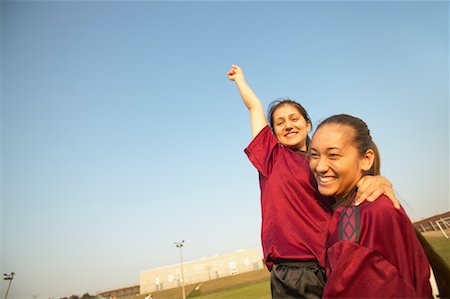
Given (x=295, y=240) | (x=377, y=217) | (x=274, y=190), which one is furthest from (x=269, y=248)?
(x=377, y=217)

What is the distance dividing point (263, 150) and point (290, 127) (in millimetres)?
334

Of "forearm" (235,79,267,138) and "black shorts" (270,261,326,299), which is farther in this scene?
"forearm" (235,79,267,138)

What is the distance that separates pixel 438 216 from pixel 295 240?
148ft

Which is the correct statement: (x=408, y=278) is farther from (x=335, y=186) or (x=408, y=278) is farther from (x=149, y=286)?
(x=149, y=286)

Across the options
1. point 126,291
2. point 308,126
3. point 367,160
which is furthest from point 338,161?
point 126,291

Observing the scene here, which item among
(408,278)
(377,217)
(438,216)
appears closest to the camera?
(408,278)

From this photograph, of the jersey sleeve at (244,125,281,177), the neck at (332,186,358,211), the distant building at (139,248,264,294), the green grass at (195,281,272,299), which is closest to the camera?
the neck at (332,186,358,211)

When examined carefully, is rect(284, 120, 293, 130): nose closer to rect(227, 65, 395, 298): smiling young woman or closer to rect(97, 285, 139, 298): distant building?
rect(227, 65, 395, 298): smiling young woman

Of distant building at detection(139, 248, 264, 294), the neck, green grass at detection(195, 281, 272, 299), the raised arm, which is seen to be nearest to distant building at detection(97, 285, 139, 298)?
distant building at detection(139, 248, 264, 294)

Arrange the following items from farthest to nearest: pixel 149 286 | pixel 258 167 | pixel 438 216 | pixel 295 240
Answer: pixel 149 286 → pixel 438 216 → pixel 258 167 → pixel 295 240

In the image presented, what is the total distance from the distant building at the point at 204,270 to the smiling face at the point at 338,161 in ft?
206

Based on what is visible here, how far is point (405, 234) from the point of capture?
4.84ft

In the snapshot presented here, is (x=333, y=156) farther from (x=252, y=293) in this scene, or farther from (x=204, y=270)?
(x=204, y=270)

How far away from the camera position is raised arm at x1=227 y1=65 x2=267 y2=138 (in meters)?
2.92
